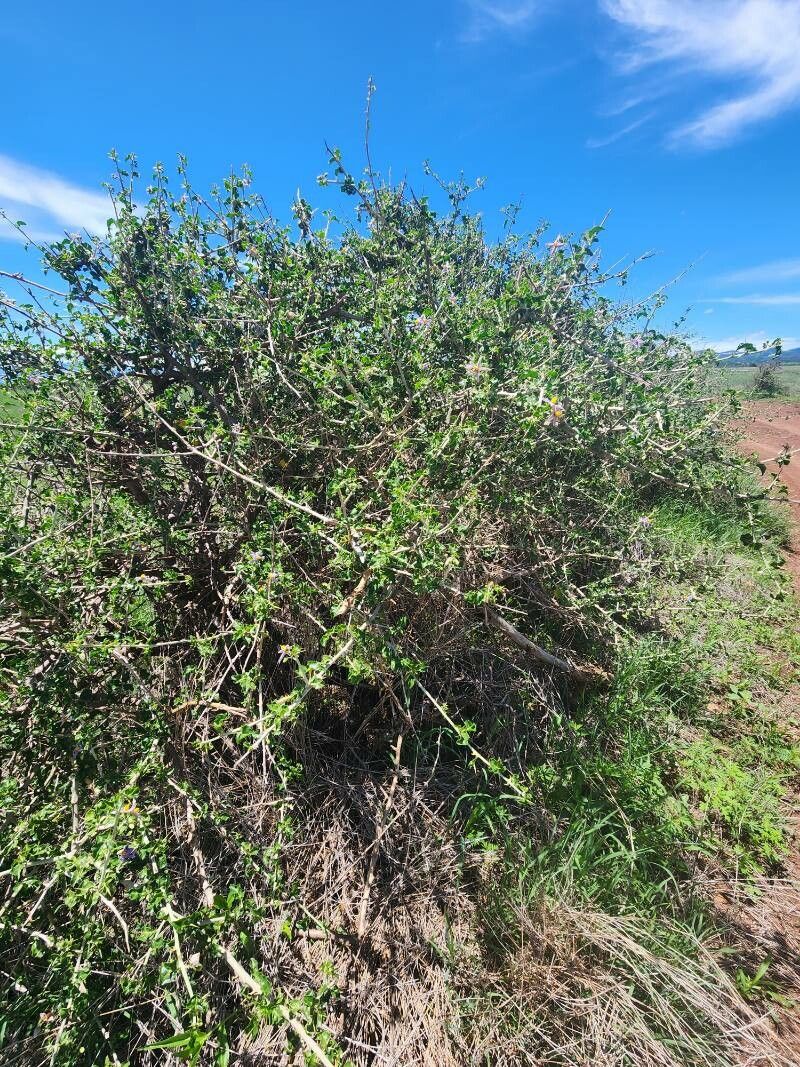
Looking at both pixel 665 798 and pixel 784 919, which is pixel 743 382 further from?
pixel 784 919

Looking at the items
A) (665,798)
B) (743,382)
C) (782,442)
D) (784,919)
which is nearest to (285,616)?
(665,798)

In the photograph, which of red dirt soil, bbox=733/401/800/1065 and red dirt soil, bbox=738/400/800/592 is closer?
red dirt soil, bbox=733/401/800/1065

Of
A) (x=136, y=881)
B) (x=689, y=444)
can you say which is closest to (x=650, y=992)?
(x=136, y=881)

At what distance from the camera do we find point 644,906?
203 centimetres

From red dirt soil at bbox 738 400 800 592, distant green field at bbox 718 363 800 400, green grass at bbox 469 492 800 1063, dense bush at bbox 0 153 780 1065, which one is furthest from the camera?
distant green field at bbox 718 363 800 400

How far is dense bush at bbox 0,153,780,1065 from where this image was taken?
1593mm

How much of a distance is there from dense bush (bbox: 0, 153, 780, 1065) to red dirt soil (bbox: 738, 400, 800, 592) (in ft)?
9.07

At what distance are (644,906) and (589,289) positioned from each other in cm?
320

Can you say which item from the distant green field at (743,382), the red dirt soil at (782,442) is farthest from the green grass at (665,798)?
the distant green field at (743,382)

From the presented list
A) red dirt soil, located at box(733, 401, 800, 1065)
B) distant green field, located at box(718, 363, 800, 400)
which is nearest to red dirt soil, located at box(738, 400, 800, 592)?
distant green field, located at box(718, 363, 800, 400)

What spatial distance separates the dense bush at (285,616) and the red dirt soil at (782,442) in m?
2.77

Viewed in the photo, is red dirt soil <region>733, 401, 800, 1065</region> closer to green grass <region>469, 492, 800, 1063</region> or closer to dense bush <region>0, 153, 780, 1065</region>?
green grass <region>469, 492, 800, 1063</region>

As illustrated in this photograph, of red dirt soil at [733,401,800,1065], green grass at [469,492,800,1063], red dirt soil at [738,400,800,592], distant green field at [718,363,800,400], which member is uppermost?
distant green field at [718,363,800,400]

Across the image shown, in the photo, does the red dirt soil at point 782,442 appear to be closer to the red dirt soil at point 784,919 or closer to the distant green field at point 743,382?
the distant green field at point 743,382
